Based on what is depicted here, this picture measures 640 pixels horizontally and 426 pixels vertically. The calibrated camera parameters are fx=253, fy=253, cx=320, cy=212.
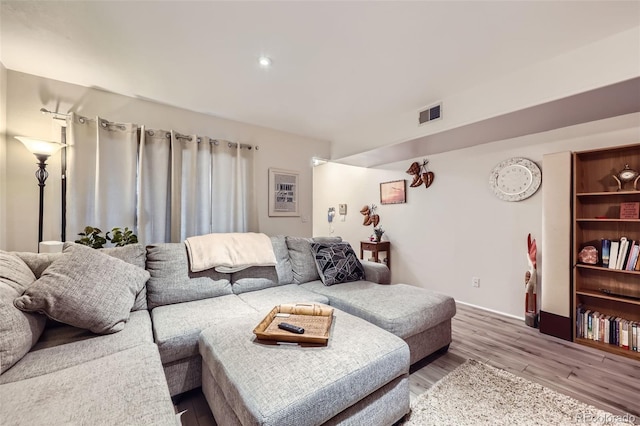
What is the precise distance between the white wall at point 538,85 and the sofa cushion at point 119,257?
2.94 meters

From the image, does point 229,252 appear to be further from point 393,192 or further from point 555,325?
point 555,325

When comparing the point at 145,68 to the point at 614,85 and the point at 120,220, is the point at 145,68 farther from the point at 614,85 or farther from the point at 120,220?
the point at 614,85

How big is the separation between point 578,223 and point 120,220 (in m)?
4.51

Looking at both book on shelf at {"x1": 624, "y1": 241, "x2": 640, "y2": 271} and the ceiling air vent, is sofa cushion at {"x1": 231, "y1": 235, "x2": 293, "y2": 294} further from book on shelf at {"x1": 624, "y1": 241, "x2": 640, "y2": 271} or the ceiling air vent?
book on shelf at {"x1": 624, "y1": 241, "x2": 640, "y2": 271}

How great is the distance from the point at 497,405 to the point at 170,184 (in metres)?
3.45

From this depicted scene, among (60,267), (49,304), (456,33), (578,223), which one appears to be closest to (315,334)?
(49,304)

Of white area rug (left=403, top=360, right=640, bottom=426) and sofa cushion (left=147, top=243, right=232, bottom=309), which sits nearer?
white area rug (left=403, top=360, right=640, bottom=426)

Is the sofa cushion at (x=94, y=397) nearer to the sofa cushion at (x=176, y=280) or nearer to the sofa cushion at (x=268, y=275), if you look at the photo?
the sofa cushion at (x=176, y=280)

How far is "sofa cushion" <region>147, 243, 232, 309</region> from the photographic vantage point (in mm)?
1908

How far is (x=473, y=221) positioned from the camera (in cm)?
313

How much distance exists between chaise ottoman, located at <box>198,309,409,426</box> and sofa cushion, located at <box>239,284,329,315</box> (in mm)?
441

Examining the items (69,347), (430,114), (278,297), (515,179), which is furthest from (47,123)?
(515,179)

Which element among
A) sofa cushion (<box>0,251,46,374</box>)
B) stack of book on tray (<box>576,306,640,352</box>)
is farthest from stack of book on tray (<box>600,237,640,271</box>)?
sofa cushion (<box>0,251,46,374</box>)

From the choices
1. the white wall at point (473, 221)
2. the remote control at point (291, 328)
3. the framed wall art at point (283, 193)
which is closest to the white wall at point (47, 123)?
the framed wall art at point (283, 193)
